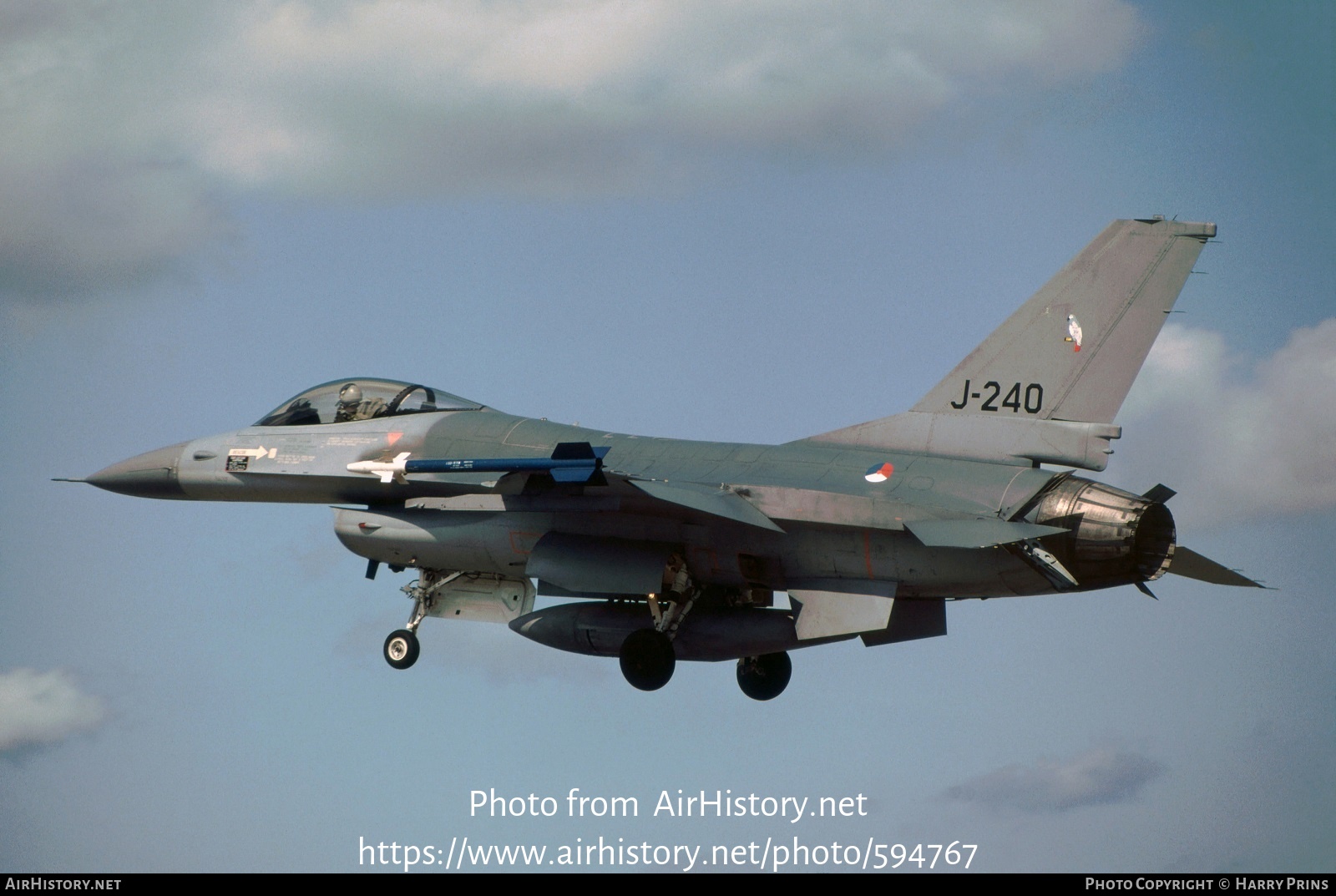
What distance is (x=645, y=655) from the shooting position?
18016mm

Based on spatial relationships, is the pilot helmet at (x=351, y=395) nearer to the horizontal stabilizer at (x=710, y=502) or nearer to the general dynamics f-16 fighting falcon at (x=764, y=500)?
the general dynamics f-16 fighting falcon at (x=764, y=500)

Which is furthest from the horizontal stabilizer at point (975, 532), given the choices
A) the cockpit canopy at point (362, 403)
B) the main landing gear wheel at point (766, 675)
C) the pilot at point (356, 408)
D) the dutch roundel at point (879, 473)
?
the pilot at point (356, 408)

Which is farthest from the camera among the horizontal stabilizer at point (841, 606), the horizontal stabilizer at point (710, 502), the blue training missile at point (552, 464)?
the horizontal stabilizer at point (841, 606)

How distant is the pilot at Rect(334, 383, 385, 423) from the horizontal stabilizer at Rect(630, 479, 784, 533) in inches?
175

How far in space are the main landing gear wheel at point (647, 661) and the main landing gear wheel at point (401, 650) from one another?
2.81 metres

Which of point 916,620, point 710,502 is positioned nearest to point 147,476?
point 710,502

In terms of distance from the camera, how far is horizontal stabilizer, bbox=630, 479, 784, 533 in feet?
54.2

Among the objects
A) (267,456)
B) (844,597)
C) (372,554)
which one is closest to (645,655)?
(844,597)

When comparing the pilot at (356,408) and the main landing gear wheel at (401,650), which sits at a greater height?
the pilot at (356,408)

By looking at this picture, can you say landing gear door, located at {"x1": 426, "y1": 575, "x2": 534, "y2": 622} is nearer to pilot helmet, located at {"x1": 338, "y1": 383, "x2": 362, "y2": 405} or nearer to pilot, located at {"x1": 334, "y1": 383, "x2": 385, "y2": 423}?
pilot, located at {"x1": 334, "y1": 383, "x2": 385, "y2": 423}

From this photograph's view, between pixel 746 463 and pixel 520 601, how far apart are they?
3403mm

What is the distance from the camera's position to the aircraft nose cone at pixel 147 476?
66.1 ft

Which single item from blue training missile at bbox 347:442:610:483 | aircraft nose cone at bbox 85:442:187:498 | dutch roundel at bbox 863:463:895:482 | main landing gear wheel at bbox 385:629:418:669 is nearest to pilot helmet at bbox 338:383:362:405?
aircraft nose cone at bbox 85:442:187:498

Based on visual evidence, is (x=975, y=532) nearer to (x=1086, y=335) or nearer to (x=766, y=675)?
(x=1086, y=335)
